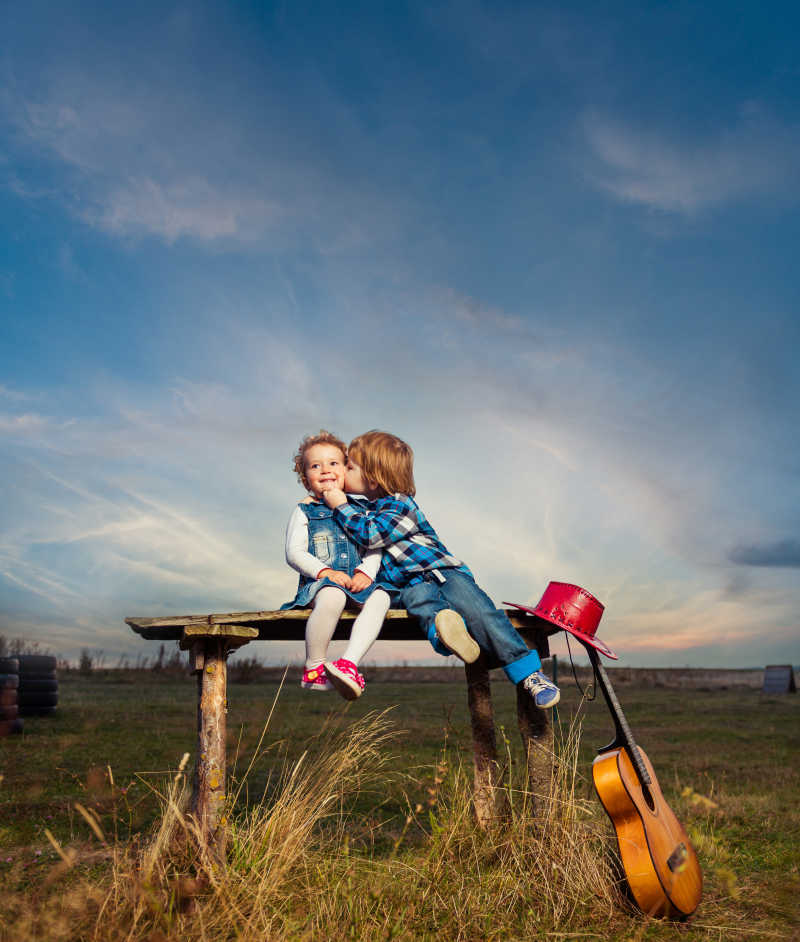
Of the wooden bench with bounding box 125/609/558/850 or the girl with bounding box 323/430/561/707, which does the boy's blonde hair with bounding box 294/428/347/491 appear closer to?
the girl with bounding box 323/430/561/707

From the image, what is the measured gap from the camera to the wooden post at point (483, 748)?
5.39 meters

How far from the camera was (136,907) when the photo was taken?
3.72 meters

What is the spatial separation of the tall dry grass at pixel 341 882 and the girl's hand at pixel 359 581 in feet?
2.99

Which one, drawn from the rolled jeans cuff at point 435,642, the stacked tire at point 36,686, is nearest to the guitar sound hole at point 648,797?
the rolled jeans cuff at point 435,642

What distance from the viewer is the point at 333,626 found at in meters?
4.96

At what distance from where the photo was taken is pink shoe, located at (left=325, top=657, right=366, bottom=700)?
→ 4.70 m

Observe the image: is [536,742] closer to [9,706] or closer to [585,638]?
[585,638]

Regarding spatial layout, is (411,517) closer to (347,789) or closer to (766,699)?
(347,789)

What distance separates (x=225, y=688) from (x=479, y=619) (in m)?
1.73

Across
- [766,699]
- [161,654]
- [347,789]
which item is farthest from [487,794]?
[161,654]

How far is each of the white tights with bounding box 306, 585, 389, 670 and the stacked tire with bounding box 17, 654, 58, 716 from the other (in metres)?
12.4

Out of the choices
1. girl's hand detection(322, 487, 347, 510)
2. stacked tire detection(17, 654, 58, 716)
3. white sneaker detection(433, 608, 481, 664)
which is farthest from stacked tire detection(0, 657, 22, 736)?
white sneaker detection(433, 608, 481, 664)

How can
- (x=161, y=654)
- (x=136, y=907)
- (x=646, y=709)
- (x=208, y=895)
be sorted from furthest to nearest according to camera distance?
(x=161, y=654), (x=646, y=709), (x=208, y=895), (x=136, y=907)

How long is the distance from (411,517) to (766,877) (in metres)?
3.94
